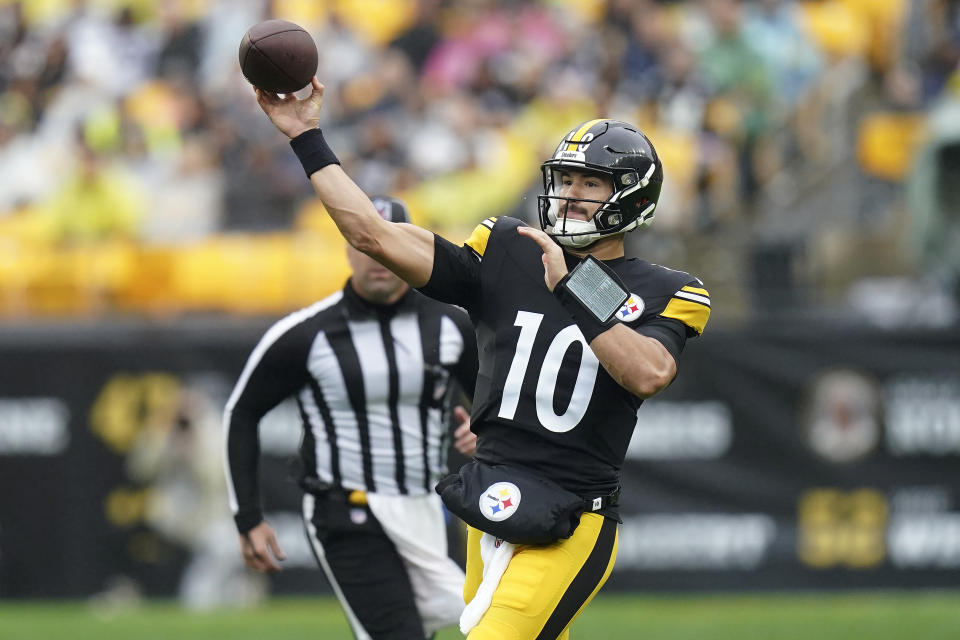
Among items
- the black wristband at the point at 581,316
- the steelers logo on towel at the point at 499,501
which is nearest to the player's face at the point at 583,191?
the black wristband at the point at 581,316

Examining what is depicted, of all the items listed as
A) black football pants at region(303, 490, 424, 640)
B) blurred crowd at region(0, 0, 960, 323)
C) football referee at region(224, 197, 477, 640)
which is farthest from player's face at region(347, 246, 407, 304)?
blurred crowd at region(0, 0, 960, 323)

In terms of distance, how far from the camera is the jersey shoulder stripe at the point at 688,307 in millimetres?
4227

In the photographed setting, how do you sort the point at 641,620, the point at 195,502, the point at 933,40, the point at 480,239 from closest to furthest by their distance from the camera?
the point at 480,239, the point at 641,620, the point at 195,502, the point at 933,40

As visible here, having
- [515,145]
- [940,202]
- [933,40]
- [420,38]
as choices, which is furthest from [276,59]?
[420,38]

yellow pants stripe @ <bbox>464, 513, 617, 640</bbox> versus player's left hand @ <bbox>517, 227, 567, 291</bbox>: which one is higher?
player's left hand @ <bbox>517, 227, 567, 291</bbox>

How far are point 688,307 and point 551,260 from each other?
49cm

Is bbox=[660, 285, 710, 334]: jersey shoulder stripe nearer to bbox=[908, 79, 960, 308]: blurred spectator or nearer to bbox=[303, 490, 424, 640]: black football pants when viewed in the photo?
bbox=[303, 490, 424, 640]: black football pants

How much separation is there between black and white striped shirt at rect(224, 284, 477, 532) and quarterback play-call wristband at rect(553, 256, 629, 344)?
1662mm

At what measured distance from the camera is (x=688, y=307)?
13.9 feet

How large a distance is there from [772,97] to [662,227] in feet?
6.15

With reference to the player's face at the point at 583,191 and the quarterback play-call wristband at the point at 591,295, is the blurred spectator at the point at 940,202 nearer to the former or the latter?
the player's face at the point at 583,191

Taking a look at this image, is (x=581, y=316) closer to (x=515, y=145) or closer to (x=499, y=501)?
(x=499, y=501)

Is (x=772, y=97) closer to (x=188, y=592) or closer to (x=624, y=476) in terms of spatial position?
(x=624, y=476)

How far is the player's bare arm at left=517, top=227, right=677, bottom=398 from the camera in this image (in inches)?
154
